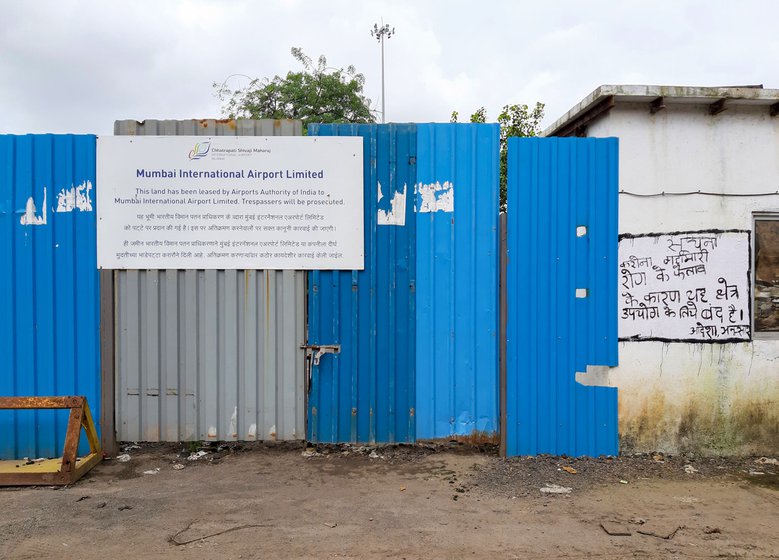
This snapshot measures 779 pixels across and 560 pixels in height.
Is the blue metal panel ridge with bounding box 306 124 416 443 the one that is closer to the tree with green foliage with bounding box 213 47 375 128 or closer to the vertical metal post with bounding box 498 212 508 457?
the vertical metal post with bounding box 498 212 508 457

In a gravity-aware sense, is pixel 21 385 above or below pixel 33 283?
below

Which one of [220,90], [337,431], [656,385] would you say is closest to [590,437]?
[656,385]

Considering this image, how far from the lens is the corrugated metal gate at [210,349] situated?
494 centimetres

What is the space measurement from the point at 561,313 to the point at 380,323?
5.32ft

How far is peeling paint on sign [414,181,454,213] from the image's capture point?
16.1 feet

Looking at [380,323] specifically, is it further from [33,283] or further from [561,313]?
[33,283]

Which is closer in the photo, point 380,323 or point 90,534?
point 90,534

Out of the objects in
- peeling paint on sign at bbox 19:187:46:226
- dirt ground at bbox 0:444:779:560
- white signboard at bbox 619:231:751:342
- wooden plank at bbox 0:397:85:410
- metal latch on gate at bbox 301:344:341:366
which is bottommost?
dirt ground at bbox 0:444:779:560

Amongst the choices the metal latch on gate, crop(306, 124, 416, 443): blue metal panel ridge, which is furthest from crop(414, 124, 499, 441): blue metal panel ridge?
the metal latch on gate

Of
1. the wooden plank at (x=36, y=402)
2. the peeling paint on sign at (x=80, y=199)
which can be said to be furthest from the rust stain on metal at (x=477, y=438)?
the peeling paint on sign at (x=80, y=199)

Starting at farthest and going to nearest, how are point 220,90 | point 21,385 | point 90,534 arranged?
point 220,90
point 21,385
point 90,534

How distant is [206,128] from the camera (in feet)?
16.2

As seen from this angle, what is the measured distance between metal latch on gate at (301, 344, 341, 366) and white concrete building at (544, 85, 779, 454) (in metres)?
2.48

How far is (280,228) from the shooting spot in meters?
4.89
